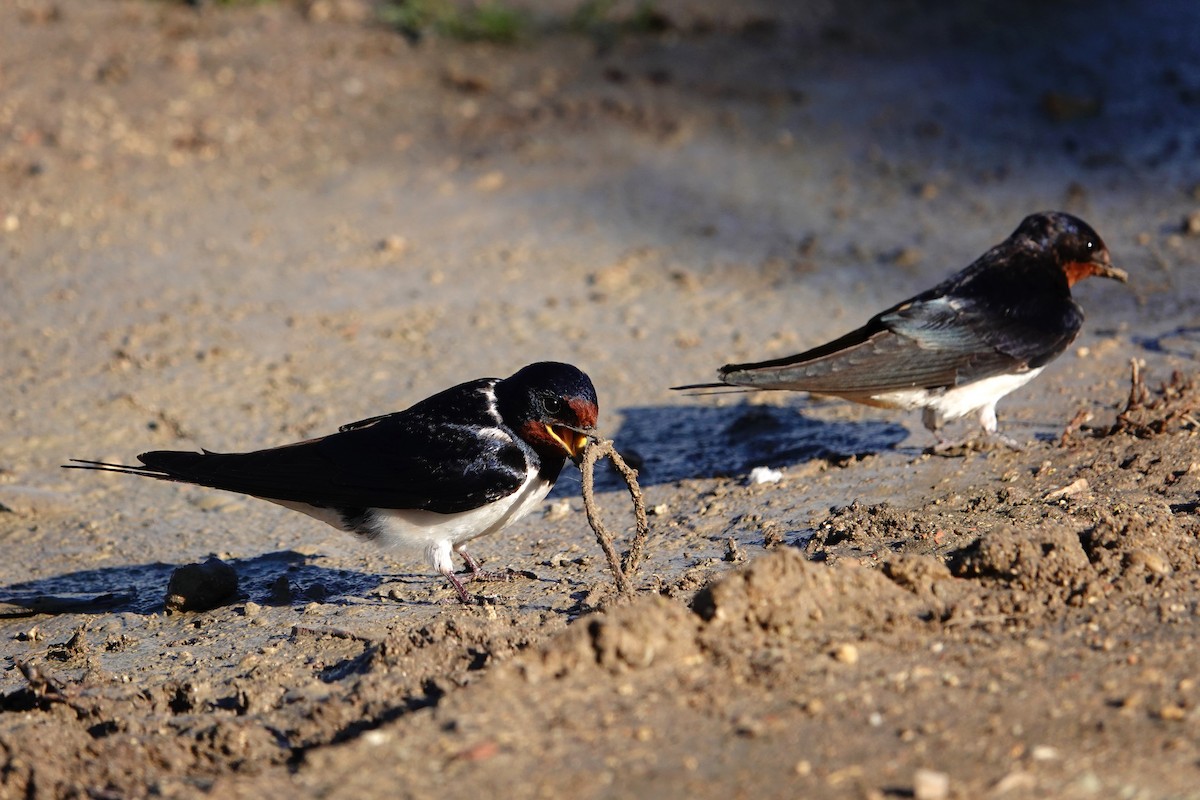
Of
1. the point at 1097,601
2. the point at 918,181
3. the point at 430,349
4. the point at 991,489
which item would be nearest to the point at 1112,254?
the point at 918,181

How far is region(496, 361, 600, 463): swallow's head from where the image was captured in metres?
4.42

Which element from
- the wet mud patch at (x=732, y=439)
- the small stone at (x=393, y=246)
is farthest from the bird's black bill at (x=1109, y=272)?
the small stone at (x=393, y=246)

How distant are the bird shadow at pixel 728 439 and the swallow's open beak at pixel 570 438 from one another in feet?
3.47

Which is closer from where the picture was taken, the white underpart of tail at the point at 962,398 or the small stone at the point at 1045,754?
the small stone at the point at 1045,754

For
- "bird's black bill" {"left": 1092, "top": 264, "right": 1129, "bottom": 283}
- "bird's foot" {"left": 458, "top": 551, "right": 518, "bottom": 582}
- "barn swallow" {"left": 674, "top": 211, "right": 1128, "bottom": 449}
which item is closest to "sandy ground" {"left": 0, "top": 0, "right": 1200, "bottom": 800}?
"bird's foot" {"left": 458, "top": 551, "right": 518, "bottom": 582}

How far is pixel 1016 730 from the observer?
2932mm

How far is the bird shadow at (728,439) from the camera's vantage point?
5.62 m

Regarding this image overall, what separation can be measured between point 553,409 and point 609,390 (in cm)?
198

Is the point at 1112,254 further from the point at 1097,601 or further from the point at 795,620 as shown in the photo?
the point at 795,620

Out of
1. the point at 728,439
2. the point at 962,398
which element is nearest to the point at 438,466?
the point at 728,439

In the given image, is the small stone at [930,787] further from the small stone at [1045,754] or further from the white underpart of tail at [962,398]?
the white underpart of tail at [962,398]

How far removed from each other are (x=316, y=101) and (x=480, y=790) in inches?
299

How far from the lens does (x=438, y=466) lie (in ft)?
14.8

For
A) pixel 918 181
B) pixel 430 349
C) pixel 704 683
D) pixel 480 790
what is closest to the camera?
pixel 480 790
